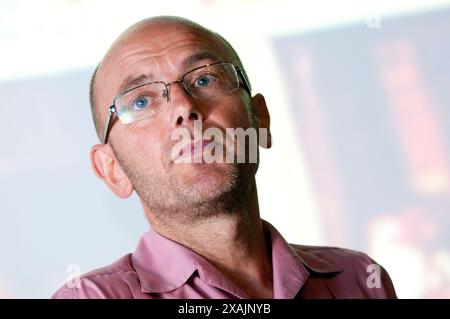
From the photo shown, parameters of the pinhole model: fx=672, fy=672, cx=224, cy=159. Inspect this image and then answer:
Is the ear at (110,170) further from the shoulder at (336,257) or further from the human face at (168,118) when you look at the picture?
the shoulder at (336,257)

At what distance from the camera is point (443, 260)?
6.32ft

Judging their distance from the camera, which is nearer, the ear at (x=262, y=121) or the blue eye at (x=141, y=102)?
the blue eye at (x=141, y=102)

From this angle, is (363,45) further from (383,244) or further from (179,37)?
(179,37)

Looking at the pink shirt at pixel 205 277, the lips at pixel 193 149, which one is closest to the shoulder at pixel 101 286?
the pink shirt at pixel 205 277

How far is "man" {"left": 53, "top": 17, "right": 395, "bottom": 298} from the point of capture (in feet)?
3.97

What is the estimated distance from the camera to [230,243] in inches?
50.5

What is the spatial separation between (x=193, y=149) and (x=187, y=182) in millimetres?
61

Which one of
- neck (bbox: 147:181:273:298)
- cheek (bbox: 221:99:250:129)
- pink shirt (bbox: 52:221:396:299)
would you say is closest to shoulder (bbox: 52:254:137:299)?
pink shirt (bbox: 52:221:396:299)

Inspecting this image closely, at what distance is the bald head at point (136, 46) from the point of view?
52.2 inches

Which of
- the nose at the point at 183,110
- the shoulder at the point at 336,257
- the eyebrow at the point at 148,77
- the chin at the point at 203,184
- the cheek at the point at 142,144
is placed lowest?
the shoulder at the point at 336,257

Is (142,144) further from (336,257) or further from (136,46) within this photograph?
(336,257)

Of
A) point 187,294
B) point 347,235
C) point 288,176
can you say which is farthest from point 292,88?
point 187,294

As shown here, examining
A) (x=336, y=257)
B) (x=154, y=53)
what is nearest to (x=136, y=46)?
(x=154, y=53)

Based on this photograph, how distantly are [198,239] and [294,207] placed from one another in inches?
26.3
